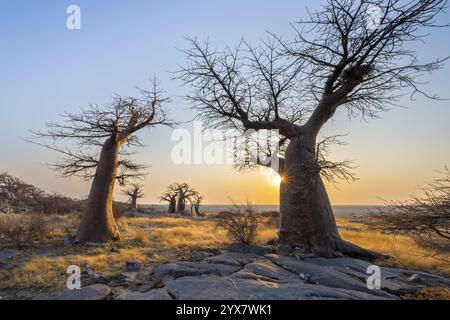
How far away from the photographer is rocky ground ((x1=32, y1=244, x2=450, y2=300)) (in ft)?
11.9

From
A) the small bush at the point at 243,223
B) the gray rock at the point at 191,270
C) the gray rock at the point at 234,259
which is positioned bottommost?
the gray rock at the point at 234,259

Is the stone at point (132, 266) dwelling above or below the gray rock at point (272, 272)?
below

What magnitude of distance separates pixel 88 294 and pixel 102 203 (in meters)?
6.02

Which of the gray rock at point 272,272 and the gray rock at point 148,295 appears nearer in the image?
the gray rock at point 148,295

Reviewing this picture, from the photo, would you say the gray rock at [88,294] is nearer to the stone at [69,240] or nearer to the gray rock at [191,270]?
the gray rock at [191,270]

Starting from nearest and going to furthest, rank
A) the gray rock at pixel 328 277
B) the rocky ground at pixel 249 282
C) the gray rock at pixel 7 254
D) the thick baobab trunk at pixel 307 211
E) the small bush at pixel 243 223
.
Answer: the rocky ground at pixel 249 282
the gray rock at pixel 328 277
the gray rock at pixel 7 254
the thick baobab trunk at pixel 307 211
the small bush at pixel 243 223

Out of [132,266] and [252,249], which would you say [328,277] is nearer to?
[252,249]

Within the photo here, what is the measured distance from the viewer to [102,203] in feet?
30.7

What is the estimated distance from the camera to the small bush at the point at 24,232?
330 inches

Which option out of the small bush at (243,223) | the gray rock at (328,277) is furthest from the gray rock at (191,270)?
the small bush at (243,223)

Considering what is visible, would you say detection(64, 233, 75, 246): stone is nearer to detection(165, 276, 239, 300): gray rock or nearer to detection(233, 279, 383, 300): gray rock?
detection(165, 276, 239, 300): gray rock

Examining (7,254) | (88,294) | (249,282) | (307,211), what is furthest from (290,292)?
(7,254)

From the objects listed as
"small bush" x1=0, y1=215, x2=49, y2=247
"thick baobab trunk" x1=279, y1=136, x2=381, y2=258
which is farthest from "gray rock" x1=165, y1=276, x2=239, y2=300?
"small bush" x1=0, y1=215, x2=49, y2=247
